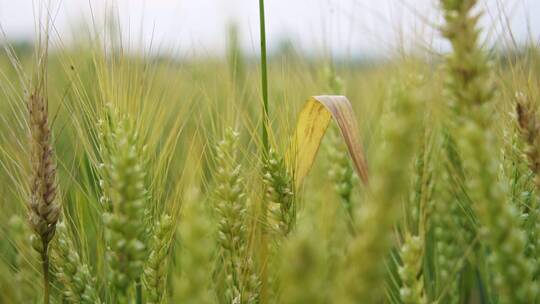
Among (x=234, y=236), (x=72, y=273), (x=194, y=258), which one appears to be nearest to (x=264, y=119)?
(x=234, y=236)

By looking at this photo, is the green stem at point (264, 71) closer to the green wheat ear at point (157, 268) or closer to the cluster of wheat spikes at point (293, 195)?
the cluster of wheat spikes at point (293, 195)

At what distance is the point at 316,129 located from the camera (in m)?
1.46

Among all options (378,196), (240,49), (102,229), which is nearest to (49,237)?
(102,229)

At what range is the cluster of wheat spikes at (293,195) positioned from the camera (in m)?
0.69

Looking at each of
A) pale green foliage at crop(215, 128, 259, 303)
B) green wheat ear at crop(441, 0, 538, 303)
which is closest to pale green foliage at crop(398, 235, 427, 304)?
green wheat ear at crop(441, 0, 538, 303)

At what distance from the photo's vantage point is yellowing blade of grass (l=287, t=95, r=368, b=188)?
4.23ft

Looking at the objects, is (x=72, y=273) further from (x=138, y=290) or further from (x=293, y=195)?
(x=293, y=195)

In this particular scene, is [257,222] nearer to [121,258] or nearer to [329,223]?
[329,223]

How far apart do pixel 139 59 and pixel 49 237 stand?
0.47 metres

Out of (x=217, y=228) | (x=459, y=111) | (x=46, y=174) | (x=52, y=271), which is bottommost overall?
(x=52, y=271)

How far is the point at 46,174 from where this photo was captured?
1133mm

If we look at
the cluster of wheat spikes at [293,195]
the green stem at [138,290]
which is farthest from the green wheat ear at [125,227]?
the green stem at [138,290]

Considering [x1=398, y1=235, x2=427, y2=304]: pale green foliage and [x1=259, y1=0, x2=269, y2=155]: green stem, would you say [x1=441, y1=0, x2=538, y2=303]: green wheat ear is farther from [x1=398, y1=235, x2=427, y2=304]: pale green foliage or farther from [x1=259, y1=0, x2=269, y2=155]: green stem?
[x1=259, y1=0, x2=269, y2=155]: green stem

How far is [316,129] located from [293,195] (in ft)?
0.85
